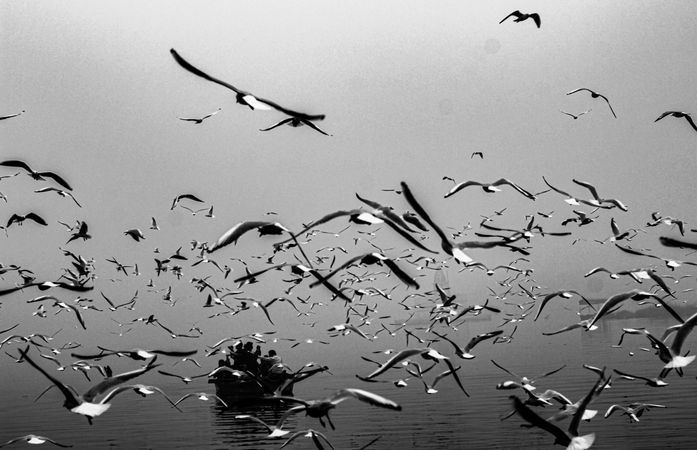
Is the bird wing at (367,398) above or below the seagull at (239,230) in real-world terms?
below

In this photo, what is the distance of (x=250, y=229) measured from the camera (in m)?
10.1

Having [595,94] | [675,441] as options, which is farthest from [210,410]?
[595,94]

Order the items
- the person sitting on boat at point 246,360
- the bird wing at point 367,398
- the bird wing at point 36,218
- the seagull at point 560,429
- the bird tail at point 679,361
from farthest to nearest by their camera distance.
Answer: the person sitting on boat at point 246,360 → the bird wing at point 36,218 → the bird tail at point 679,361 → the seagull at point 560,429 → the bird wing at point 367,398

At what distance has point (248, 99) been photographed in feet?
36.7

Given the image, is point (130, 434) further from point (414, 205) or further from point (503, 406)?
point (414, 205)

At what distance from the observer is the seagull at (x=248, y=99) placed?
8.84m

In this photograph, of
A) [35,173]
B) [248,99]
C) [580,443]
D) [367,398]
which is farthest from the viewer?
[35,173]

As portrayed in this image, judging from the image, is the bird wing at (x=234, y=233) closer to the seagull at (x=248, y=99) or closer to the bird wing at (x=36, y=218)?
the seagull at (x=248, y=99)

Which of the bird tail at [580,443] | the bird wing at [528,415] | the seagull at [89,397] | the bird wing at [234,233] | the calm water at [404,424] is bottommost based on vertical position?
the bird tail at [580,443]

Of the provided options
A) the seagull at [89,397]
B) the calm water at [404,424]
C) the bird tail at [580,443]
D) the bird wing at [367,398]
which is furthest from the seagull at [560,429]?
the calm water at [404,424]

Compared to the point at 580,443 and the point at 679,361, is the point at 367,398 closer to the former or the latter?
the point at 580,443

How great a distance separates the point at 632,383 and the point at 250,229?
16274 cm

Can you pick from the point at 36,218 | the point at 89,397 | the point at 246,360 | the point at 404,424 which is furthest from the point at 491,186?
the point at 404,424

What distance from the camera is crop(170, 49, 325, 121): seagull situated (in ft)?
29.0
